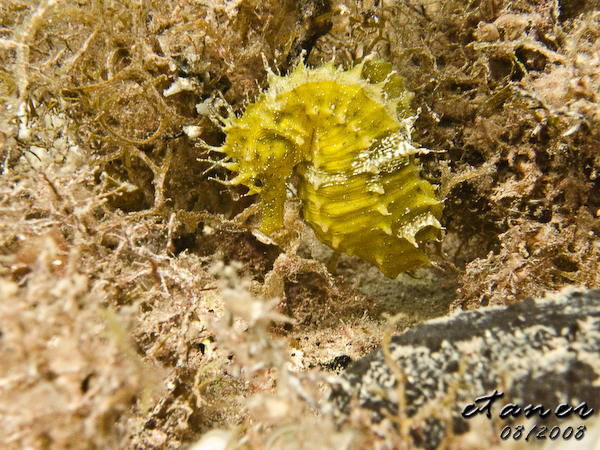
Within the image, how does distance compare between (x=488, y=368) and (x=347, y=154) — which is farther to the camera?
(x=347, y=154)

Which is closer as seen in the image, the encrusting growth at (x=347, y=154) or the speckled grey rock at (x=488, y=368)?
the speckled grey rock at (x=488, y=368)

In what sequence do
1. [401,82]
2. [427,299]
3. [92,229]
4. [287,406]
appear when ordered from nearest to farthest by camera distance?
1. [287,406]
2. [92,229]
3. [401,82]
4. [427,299]

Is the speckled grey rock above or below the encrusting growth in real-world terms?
below

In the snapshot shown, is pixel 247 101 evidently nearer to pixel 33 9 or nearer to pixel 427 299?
pixel 33 9

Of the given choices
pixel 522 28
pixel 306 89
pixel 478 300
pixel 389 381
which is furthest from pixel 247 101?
pixel 478 300

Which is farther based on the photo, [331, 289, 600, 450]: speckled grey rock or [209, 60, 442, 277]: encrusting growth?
[209, 60, 442, 277]: encrusting growth
